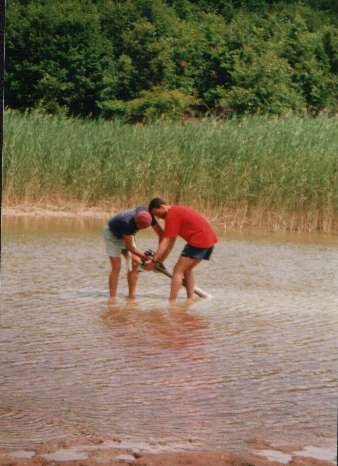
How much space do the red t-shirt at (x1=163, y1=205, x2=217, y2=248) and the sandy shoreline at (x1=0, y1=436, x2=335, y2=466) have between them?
576 centimetres

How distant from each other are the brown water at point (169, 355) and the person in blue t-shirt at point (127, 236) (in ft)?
0.84

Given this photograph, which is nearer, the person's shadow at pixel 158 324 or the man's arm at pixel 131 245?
the person's shadow at pixel 158 324

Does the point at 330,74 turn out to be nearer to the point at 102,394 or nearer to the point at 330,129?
the point at 330,129

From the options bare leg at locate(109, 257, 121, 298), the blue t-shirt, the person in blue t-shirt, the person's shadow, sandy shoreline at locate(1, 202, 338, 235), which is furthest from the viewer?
sandy shoreline at locate(1, 202, 338, 235)

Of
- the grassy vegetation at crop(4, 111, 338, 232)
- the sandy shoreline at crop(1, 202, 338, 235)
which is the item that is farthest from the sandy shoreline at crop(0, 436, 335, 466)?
the grassy vegetation at crop(4, 111, 338, 232)

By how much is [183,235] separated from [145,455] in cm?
633

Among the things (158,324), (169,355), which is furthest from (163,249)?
(169,355)

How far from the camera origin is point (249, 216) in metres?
20.8

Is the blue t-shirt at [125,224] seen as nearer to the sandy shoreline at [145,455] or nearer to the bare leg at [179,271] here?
the bare leg at [179,271]

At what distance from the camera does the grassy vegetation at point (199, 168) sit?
20500mm

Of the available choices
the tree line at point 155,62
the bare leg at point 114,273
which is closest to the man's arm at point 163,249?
the bare leg at point 114,273

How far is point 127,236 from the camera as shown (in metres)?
11.8

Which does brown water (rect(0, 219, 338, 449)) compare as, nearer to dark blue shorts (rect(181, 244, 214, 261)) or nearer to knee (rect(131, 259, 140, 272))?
knee (rect(131, 259, 140, 272))

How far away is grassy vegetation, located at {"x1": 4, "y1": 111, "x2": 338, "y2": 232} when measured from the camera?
67.3 ft
